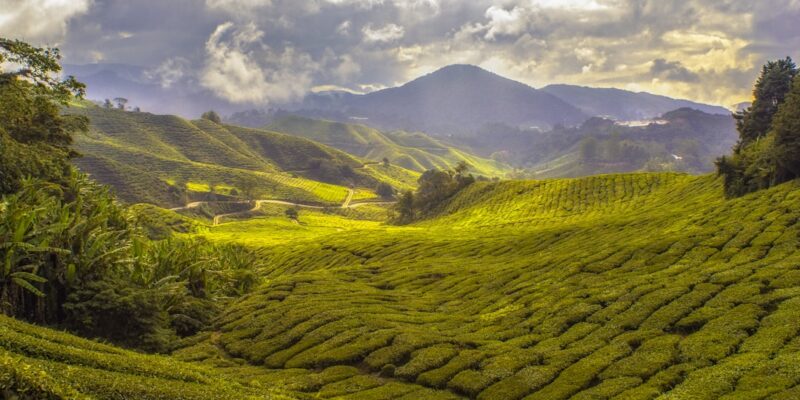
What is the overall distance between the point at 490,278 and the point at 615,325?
56.8ft

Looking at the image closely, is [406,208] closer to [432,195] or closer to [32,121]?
[432,195]

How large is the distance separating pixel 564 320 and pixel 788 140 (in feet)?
157

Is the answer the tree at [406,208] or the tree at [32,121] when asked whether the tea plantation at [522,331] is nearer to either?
the tree at [32,121]

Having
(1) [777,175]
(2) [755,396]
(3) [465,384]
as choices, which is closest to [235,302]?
(3) [465,384]

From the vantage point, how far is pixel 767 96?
92875 millimetres

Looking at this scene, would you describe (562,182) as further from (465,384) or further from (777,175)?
(465,384)

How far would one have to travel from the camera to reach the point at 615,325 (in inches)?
1088

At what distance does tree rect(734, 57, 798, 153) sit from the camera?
299 ft

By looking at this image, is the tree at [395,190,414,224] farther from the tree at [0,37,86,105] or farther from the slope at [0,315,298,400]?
the slope at [0,315,298,400]

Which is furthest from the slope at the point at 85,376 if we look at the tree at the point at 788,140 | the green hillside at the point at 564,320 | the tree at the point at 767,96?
the tree at the point at 767,96

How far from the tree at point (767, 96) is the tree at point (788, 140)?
106 ft

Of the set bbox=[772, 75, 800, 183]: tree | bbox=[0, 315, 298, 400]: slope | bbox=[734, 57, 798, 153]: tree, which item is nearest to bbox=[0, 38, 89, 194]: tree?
bbox=[0, 315, 298, 400]: slope

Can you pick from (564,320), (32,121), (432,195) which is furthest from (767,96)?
(32,121)

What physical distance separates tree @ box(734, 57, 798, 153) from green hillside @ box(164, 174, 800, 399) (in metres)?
53.3
